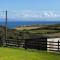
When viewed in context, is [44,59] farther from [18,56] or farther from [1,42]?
[1,42]

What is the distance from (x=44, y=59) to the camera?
2008 centimetres

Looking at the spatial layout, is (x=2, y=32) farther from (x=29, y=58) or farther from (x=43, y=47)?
(x=29, y=58)

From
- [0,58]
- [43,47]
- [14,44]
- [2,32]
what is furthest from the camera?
[2,32]

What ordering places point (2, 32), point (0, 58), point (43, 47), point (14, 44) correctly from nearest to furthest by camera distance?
point (0, 58) < point (43, 47) < point (14, 44) < point (2, 32)

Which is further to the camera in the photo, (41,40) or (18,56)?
(41,40)

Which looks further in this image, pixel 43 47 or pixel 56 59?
pixel 43 47

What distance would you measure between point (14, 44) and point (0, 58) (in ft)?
42.9

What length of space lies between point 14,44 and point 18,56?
12114mm

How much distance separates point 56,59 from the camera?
20156 mm

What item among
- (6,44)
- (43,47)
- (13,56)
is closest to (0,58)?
(13,56)

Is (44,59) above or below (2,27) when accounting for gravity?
below

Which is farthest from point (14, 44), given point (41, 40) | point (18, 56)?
point (18, 56)

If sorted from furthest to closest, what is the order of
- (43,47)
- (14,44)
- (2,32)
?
(2,32), (14,44), (43,47)

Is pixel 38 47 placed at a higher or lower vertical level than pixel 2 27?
lower
